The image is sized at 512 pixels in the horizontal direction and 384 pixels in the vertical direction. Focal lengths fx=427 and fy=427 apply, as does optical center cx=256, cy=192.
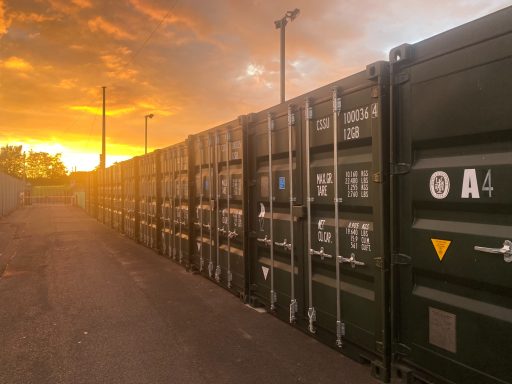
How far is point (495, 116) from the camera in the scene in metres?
3.05

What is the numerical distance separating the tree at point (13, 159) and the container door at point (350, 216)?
12209 cm

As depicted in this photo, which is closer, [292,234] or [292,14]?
[292,234]

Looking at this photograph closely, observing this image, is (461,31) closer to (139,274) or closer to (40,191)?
(139,274)

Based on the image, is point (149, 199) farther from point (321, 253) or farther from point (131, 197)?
point (321, 253)

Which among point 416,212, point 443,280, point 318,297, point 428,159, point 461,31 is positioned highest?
point 461,31

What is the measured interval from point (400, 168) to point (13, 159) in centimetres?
12790

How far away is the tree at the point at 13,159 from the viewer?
364ft

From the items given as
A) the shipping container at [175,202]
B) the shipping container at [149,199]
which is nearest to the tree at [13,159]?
the shipping container at [149,199]

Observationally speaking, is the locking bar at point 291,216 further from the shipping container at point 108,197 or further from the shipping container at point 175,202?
the shipping container at point 108,197

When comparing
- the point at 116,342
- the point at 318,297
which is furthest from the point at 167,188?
the point at 318,297

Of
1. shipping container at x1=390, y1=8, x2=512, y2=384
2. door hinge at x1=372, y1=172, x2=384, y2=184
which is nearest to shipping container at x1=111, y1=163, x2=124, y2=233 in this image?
door hinge at x1=372, y1=172, x2=384, y2=184

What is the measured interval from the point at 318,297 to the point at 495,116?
2802 mm

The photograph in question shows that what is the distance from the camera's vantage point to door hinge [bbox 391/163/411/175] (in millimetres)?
3744

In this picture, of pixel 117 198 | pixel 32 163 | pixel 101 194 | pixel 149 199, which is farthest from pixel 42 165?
pixel 149 199
